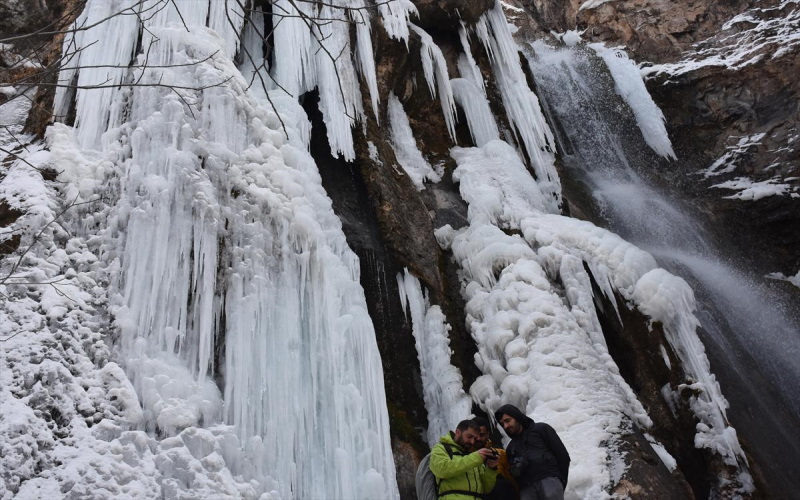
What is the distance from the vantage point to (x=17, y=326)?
3.58 metres

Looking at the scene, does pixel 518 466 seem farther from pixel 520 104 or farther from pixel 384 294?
pixel 520 104

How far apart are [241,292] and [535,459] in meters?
2.23

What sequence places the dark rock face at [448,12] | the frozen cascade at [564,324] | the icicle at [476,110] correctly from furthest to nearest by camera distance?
the dark rock face at [448,12] < the icicle at [476,110] < the frozen cascade at [564,324]

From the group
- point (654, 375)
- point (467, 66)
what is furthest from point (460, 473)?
point (467, 66)

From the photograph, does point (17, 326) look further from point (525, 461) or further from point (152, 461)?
point (525, 461)

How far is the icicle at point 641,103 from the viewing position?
10859 millimetres

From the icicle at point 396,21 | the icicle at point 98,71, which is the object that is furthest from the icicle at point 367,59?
the icicle at point 98,71

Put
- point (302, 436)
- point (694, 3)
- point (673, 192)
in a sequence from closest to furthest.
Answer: point (302, 436) → point (673, 192) → point (694, 3)

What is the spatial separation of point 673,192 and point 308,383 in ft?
26.2

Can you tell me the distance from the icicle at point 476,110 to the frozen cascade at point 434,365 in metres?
3.54

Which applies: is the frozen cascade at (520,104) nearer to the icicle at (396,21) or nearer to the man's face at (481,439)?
the icicle at (396,21)

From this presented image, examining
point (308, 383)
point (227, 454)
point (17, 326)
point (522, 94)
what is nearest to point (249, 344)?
point (308, 383)

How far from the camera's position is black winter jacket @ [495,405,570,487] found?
336cm

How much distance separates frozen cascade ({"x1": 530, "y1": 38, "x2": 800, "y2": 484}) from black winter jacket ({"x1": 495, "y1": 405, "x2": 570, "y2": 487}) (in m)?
3.17
